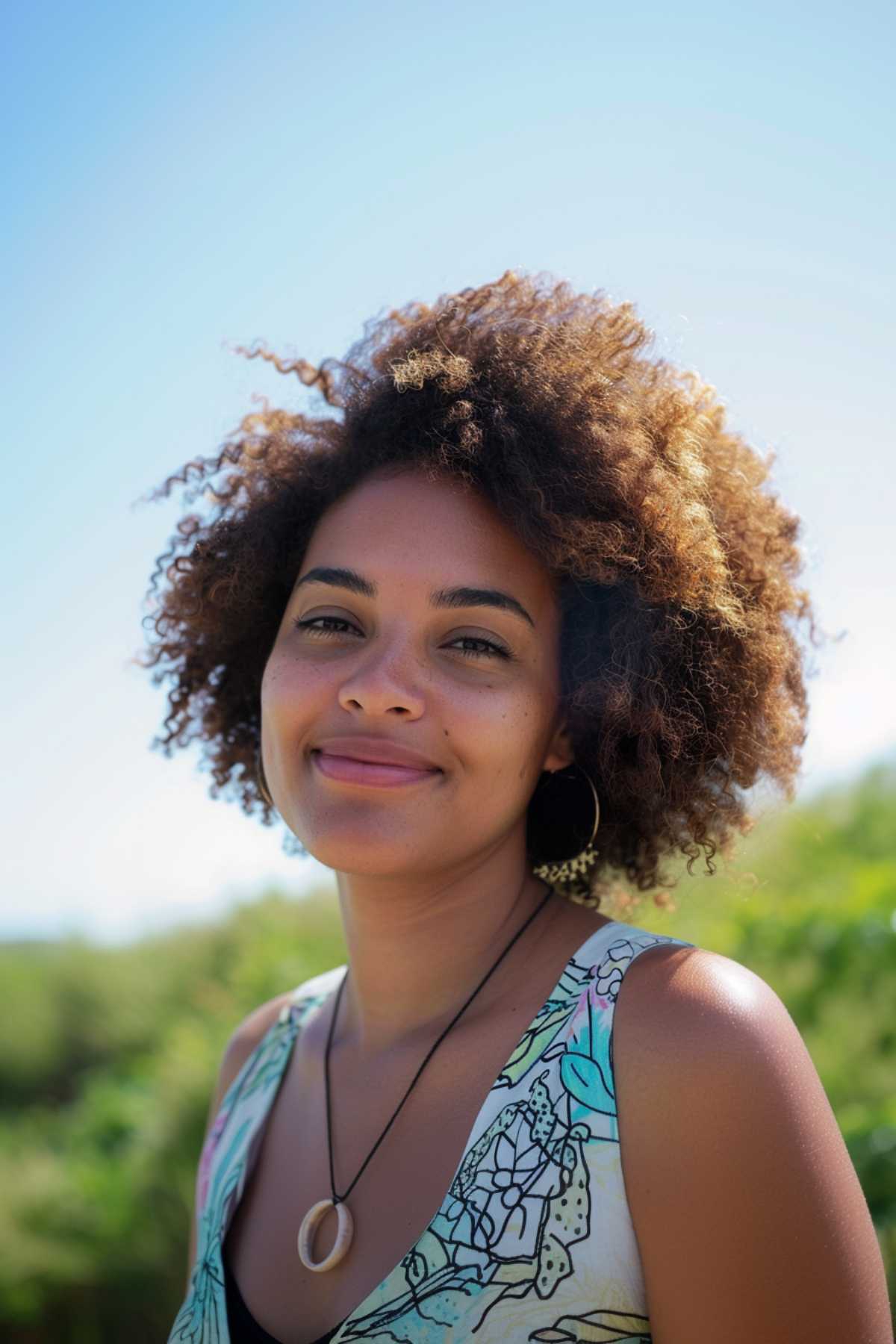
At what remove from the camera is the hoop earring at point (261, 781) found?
9.45ft

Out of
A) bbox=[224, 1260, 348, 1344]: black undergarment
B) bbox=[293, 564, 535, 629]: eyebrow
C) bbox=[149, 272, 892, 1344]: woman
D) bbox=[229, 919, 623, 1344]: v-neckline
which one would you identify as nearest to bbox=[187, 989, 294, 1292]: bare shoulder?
bbox=[149, 272, 892, 1344]: woman

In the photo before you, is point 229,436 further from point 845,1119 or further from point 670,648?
point 845,1119

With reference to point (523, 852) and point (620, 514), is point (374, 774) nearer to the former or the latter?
point (523, 852)

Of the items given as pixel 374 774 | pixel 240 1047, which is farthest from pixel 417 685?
pixel 240 1047

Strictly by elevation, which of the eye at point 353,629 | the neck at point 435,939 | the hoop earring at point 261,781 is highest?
the hoop earring at point 261,781

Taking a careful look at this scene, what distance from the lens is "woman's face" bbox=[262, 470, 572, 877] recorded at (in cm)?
211

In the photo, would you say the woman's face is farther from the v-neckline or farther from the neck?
the v-neckline

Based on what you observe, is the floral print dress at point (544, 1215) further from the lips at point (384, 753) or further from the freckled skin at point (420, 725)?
the lips at point (384, 753)

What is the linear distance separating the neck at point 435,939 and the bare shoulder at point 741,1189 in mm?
574

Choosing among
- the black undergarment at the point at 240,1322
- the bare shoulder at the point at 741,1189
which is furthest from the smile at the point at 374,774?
the black undergarment at the point at 240,1322

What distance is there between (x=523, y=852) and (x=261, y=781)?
781 mm

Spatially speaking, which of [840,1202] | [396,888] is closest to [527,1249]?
[840,1202]

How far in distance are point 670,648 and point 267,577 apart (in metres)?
1.01

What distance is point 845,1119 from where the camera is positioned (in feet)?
9.64
